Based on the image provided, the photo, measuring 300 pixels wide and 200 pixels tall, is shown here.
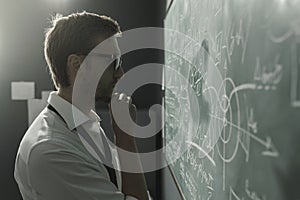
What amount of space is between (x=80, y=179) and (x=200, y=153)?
0.38 m

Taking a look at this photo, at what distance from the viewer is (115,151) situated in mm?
1403

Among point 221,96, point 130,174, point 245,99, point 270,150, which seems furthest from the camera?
point 130,174

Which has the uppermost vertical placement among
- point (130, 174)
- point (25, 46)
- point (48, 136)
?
point (25, 46)

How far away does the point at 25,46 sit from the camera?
3.74m

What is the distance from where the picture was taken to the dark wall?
12.2 ft

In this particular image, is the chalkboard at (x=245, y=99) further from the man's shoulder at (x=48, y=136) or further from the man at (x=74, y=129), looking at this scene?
the man's shoulder at (x=48, y=136)

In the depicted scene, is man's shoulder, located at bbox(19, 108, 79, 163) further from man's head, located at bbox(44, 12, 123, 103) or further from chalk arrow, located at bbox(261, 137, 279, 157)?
chalk arrow, located at bbox(261, 137, 279, 157)

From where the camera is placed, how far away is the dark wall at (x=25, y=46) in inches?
146

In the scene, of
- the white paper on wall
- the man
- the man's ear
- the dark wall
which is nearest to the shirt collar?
the man

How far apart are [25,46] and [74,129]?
2.78m

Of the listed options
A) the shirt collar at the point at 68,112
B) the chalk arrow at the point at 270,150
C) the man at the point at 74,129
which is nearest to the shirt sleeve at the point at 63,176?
the man at the point at 74,129

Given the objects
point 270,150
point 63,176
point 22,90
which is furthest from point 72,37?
point 22,90

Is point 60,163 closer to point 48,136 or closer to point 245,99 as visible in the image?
point 48,136

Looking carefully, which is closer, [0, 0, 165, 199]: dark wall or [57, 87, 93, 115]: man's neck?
[57, 87, 93, 115]: man's neck
